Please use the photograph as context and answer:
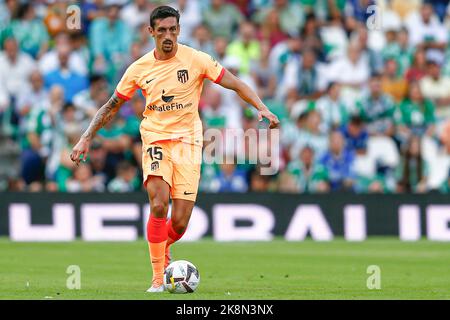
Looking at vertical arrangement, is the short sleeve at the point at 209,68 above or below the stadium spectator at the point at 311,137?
above

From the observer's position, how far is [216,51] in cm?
2166

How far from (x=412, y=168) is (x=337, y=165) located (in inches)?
58.4

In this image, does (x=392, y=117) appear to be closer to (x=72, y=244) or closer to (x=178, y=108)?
(x=72, y=244)

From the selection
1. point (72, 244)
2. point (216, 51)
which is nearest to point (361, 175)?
point (216, 51)

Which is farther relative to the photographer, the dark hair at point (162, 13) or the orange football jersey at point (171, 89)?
the orange football jersey at point (171, 89)

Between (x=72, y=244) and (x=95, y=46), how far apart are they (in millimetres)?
4958

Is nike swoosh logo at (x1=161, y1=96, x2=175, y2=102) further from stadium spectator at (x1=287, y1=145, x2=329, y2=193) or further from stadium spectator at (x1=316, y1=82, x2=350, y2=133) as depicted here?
stadium spectator at (x1=316, y1=82, x2=350, y2=133)

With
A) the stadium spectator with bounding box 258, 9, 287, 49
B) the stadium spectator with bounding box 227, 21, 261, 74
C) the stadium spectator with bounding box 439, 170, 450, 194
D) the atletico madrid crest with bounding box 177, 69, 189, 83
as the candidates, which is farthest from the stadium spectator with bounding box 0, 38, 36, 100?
the atletico madrid crest with bounding box 177, 69, 189, 83

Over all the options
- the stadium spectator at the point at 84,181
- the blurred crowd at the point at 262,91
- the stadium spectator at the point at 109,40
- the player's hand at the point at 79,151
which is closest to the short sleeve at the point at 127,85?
the player's hand at the point at 79,151

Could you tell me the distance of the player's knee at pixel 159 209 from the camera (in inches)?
438

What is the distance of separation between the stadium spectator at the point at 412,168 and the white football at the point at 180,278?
10216 millimetres

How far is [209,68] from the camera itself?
11.6 meters

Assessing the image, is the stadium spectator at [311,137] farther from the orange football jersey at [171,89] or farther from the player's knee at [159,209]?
the player's knee at [159,209]

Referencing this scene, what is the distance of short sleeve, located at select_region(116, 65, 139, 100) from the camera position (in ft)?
38.0
